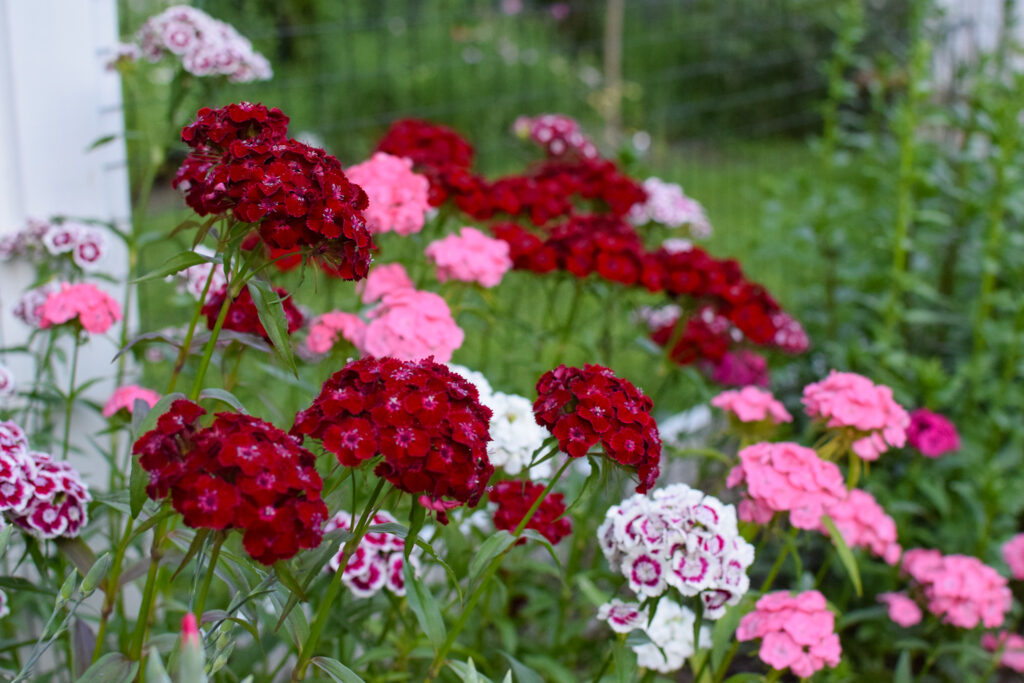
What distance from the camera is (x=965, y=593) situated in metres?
2.40

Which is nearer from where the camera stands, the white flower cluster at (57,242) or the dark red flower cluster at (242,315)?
the dark red flower cluster at (242,315)

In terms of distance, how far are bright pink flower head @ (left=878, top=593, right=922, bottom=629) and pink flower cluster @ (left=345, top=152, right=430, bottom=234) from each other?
150 centimetres

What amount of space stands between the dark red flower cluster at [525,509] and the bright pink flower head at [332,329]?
38 centimetres

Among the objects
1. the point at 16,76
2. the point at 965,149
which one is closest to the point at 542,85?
the point at 965,149

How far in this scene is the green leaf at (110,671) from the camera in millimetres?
1291

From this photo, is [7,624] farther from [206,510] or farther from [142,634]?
[206,510]

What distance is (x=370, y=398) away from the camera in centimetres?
122

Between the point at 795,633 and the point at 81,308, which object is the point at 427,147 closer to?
the point at 81,308

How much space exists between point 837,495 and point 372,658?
850 millimetres

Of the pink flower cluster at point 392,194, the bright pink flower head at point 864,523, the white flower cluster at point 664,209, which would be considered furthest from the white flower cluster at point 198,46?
the bright pink flower head at point 864,523

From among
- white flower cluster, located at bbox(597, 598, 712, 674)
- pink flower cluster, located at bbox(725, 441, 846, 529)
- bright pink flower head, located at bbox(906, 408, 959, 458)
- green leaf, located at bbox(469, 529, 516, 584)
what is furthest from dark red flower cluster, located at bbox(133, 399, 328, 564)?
bright pink flower head, located at bbox(906, 408, 959, 458)

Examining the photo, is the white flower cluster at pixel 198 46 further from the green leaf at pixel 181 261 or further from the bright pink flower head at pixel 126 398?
the green leaf at pixel 181 261

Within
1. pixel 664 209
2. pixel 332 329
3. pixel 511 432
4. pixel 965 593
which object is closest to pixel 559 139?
pixel 664 209

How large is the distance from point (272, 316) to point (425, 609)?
0.48 m
